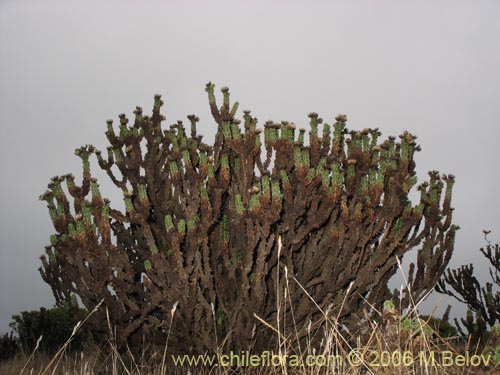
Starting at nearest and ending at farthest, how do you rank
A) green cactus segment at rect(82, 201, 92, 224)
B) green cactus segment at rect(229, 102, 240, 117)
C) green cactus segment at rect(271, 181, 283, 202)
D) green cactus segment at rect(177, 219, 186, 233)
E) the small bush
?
green cactus segment at rect(271, 181, 283, 202), green cactus segment at rect(177, 219, 186, 233), green cactus segment at rect(82, 201, 92, 224), green cactus segment at rect(229, 102, 240, 117), the small bush

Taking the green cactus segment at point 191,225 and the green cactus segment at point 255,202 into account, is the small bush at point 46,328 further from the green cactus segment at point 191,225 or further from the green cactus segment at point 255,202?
the green cactus segment at point 255,202

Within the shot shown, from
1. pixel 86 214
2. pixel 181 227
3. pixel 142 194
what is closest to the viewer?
pixel 181 227

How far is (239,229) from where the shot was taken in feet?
24.7

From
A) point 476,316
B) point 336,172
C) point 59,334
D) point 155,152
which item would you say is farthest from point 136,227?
point 476,316

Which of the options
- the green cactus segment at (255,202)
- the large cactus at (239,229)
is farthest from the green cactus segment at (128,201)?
the green cactus segment at (255,202)

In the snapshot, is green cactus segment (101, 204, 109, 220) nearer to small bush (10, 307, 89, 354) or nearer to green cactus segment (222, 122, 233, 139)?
green cactus segment (222, 122, 233, 139)

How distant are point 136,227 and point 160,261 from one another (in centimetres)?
123

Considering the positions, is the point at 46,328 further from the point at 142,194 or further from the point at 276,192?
the point at 276,192

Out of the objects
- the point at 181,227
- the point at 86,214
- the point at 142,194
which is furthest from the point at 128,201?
the point at 181,227

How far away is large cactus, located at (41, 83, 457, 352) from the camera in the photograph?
732 cm

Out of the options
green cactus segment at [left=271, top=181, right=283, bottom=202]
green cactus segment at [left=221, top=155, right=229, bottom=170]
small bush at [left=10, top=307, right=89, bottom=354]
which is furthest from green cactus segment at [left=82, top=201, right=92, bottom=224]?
small bush at [left=10, top=307, right=89, bottom=354]

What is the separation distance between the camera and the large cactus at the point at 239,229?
7.32 metres

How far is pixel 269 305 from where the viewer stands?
7.56 m

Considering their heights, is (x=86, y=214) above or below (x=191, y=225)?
above
